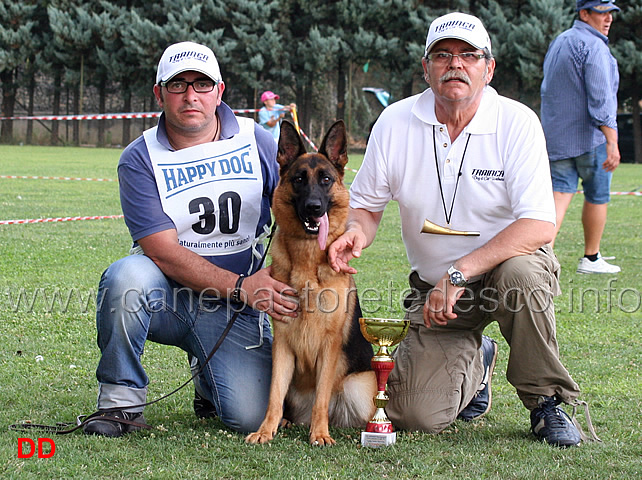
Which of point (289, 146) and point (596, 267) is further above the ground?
point (289, 146)

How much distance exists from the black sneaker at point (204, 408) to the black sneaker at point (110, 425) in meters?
0.39

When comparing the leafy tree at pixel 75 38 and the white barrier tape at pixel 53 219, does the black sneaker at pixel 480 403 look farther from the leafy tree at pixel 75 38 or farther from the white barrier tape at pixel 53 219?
the leafy tree at pixel 75 38

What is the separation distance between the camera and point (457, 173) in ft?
10.9

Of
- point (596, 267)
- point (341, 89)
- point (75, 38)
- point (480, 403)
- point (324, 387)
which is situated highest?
point (75, 38)

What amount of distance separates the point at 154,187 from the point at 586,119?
441 cm

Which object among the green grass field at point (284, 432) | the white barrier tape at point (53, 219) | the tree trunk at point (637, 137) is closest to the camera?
the green grass field at point (284, 432)

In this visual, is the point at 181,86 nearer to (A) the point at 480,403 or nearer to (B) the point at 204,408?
(B) the point at 204,408

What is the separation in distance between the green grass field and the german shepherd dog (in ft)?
0.44

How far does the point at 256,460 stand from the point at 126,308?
0.85 metres

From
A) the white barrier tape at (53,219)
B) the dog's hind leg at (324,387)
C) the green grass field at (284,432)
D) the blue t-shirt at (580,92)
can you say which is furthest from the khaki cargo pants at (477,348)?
the white barrier tape at (53,219)

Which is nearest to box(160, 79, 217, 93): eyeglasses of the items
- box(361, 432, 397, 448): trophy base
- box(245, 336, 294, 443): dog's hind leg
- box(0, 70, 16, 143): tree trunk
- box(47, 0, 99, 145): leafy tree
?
box(245, 336, 294, 443): dog's hind leg

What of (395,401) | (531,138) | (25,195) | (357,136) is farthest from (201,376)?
(357,136)

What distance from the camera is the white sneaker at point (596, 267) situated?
6.66 meters

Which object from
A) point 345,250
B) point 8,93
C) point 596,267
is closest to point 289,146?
point 345,250
